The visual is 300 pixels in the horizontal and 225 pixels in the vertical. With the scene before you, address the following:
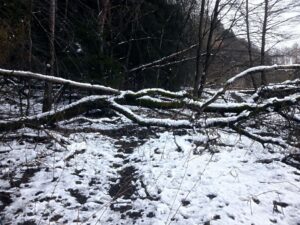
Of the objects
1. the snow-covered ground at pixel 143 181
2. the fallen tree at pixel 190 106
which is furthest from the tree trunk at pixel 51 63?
the fallen tree at pixel 190 106

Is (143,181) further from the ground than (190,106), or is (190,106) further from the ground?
(190,106)

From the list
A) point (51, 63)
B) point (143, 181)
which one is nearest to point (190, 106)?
point (143, 181)

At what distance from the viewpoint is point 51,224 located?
11.2 feet

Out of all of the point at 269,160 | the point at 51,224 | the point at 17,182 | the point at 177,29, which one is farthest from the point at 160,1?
the point at 51,224

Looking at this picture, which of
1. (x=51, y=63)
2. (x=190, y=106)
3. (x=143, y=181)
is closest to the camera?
(x=143, y=181)

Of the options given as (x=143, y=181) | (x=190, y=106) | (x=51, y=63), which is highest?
(x=51, y=63)

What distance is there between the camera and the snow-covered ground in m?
3.66

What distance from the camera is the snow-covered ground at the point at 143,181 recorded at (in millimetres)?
3660

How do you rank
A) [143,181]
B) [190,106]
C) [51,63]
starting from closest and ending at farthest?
1. [143,181]
2. [190,106]
3. [51,63]

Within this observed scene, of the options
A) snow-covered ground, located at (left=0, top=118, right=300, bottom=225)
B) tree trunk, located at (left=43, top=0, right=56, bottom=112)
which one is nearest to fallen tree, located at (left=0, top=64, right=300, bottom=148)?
snow-covered ground, located at (left=0, top=118, right=300, bottom=225)

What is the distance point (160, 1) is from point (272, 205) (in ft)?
28.1

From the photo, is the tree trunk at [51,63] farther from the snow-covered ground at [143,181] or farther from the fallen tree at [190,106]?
the fallen tree at [190,106]

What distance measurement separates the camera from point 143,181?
178 inches

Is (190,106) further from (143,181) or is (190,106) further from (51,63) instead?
(51,63)
